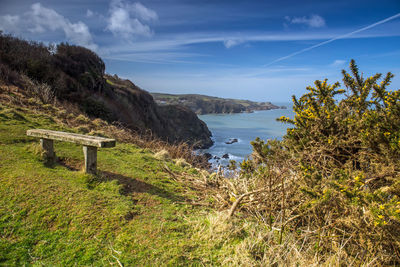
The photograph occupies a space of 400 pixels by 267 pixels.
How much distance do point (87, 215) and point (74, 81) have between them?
19.8 m

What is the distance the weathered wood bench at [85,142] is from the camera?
162 inches

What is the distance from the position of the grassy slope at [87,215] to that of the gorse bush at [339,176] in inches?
55.1

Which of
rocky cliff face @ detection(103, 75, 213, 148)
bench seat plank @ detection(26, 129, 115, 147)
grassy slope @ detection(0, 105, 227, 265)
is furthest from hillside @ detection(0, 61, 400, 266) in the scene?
rocky cliff face @ detection(103, 75, 213, 148)

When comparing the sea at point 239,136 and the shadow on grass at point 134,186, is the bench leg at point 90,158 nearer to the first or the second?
the shadow on grass at point 134,186

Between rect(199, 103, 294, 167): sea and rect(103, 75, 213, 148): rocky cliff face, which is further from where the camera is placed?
rect(199, 103, 294, 167): sea

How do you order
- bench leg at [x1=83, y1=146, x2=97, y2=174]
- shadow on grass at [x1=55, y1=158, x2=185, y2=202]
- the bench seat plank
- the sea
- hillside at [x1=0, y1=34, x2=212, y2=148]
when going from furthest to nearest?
the sea, hillside at [x1=0, y1=34, x2=212, y2=148], shadow on grass at [x1=55, y1=158, x2=185, y2=202], bench leg at [x1=83, y1=146, x2=97, y2=174], the bench seat plank

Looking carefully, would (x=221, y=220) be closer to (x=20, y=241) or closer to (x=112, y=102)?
(x=20, y=241)

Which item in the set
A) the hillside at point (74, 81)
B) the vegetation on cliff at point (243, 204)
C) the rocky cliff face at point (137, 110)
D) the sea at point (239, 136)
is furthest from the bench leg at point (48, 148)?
the rocky cliff face at point (137, 110)

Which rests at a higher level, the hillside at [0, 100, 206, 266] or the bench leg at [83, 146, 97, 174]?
the bench leg at [83, 146, 97, 174]

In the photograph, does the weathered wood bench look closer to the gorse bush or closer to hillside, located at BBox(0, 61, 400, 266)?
hillside, located at BBox(0, 61, 400, 266)

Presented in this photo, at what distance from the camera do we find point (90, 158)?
4.41m

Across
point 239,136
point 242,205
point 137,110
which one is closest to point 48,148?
point 242,205

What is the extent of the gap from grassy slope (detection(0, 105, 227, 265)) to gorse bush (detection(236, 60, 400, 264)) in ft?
4.59

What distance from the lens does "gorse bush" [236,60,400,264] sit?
271 centimetres
